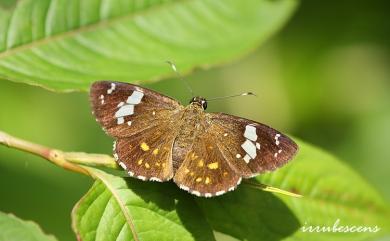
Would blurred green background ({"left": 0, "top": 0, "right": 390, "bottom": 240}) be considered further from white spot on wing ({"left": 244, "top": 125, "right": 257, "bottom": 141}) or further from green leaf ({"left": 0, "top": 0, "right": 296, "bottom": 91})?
white spot on wing ({"left": 244, "top": 125, "right": 257, "bottom": 141})

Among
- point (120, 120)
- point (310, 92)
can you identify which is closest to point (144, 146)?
point (120, 120)

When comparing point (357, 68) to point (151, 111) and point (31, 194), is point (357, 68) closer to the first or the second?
point (31, 194)

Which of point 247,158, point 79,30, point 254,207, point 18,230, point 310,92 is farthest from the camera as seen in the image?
point 310,92

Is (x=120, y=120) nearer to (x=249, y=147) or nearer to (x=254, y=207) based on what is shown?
(x=249, y=147)

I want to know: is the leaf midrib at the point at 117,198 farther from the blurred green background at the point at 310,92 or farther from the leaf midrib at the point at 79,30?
the blurred green background at the point at 310,92

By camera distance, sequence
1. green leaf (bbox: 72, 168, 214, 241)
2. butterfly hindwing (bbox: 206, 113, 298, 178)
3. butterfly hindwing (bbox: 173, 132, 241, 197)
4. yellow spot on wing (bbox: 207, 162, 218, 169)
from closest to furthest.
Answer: green leaf (bbox: 72, 168, 214, 241) < butterfly hindwing (bbox: 173, 132, 241, 197) < butterfly hindwing (bbox: 206, 113, 298, 178) < yellow spot on wing (bbox: 207, 162, 218, 169)

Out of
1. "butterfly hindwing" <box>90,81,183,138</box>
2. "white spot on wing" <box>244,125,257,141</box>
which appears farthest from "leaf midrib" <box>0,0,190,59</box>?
"white spot on wing" <box>244,125,257,141</box>
